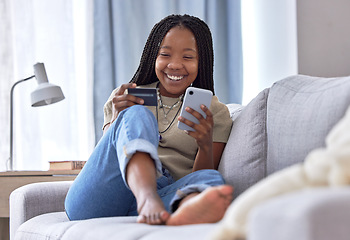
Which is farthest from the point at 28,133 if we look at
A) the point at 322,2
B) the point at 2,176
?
the point at 322,2

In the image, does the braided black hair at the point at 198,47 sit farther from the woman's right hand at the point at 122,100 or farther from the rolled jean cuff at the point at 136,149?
the rolled jean cuff at the point at 136,149

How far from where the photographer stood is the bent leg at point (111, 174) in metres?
1.24

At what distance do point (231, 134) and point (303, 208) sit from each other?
1060 mm

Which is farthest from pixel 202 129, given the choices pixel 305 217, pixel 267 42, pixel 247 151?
pixel 267 42

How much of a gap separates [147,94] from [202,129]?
201 millimetres

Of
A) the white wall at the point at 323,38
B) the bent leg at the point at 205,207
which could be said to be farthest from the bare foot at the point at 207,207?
the white wall at the point at 323,38

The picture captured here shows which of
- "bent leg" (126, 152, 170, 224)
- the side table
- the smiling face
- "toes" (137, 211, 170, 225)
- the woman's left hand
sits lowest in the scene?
the side table

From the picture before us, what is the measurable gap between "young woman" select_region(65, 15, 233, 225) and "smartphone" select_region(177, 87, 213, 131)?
2 cm

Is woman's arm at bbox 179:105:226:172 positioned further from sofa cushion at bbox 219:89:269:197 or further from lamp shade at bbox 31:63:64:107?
lamp shade at bbox 31:63:64:107

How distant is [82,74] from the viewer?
3051 mm

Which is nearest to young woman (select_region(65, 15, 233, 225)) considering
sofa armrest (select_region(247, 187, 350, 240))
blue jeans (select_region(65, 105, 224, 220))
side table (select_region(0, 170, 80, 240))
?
blue jeans (select_region(65, 105, 224, 220))

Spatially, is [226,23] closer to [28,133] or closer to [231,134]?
[28,133]

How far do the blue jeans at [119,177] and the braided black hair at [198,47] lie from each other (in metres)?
0.45

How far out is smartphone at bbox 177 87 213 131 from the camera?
152cm
